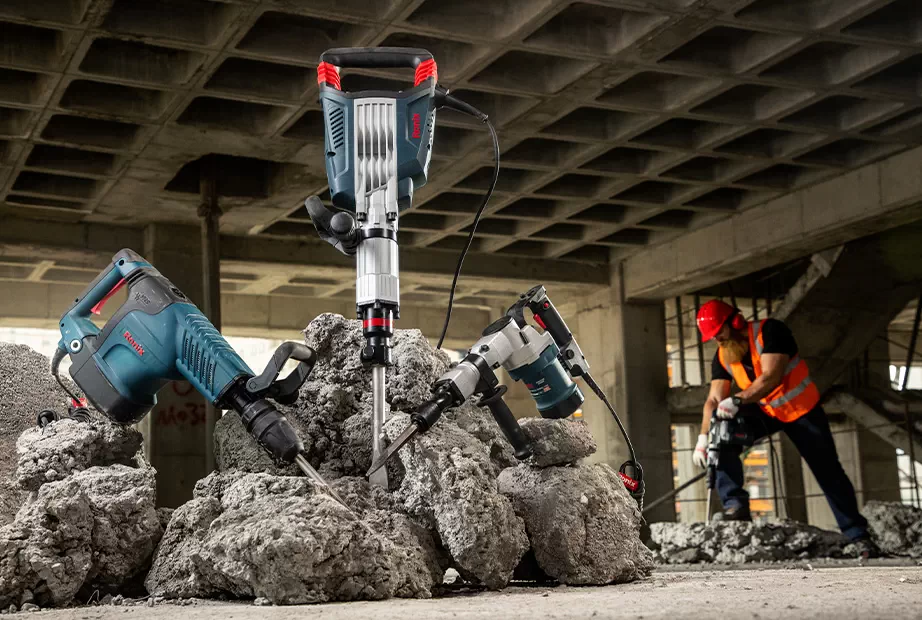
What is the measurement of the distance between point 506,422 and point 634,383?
397 inches

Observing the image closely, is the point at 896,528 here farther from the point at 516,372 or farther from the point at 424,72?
the point at 424,72

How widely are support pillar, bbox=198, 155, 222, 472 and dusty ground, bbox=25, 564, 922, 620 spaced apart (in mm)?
7165

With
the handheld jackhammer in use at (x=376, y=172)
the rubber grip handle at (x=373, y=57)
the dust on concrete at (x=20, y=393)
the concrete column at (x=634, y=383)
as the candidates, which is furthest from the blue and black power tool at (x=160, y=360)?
the concrete column at (x=634, y=383)

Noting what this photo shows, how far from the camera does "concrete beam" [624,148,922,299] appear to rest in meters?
10.1

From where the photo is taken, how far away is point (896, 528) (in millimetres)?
7594

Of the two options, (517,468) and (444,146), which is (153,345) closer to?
(517,468)

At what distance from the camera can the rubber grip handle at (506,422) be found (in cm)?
375

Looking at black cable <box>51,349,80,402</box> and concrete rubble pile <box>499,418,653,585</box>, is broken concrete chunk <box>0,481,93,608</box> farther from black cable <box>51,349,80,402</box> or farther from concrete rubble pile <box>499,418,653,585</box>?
concrete rubble pile <box>499,418,653,585</box>

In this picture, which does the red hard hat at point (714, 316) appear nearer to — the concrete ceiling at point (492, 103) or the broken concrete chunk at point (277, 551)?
the concrete ceiling at point (492, 103)

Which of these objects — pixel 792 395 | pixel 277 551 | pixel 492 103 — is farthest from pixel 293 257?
pixel 277 551

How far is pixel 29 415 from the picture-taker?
4.15 meters

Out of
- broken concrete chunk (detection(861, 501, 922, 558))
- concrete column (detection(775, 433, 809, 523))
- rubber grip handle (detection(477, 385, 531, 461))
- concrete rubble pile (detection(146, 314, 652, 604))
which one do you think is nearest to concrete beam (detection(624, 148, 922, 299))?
concrete column (detection(775, 433, 809, 523))

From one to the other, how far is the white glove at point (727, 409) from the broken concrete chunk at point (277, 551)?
4585 millimetres

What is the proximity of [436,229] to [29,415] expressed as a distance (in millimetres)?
8523
